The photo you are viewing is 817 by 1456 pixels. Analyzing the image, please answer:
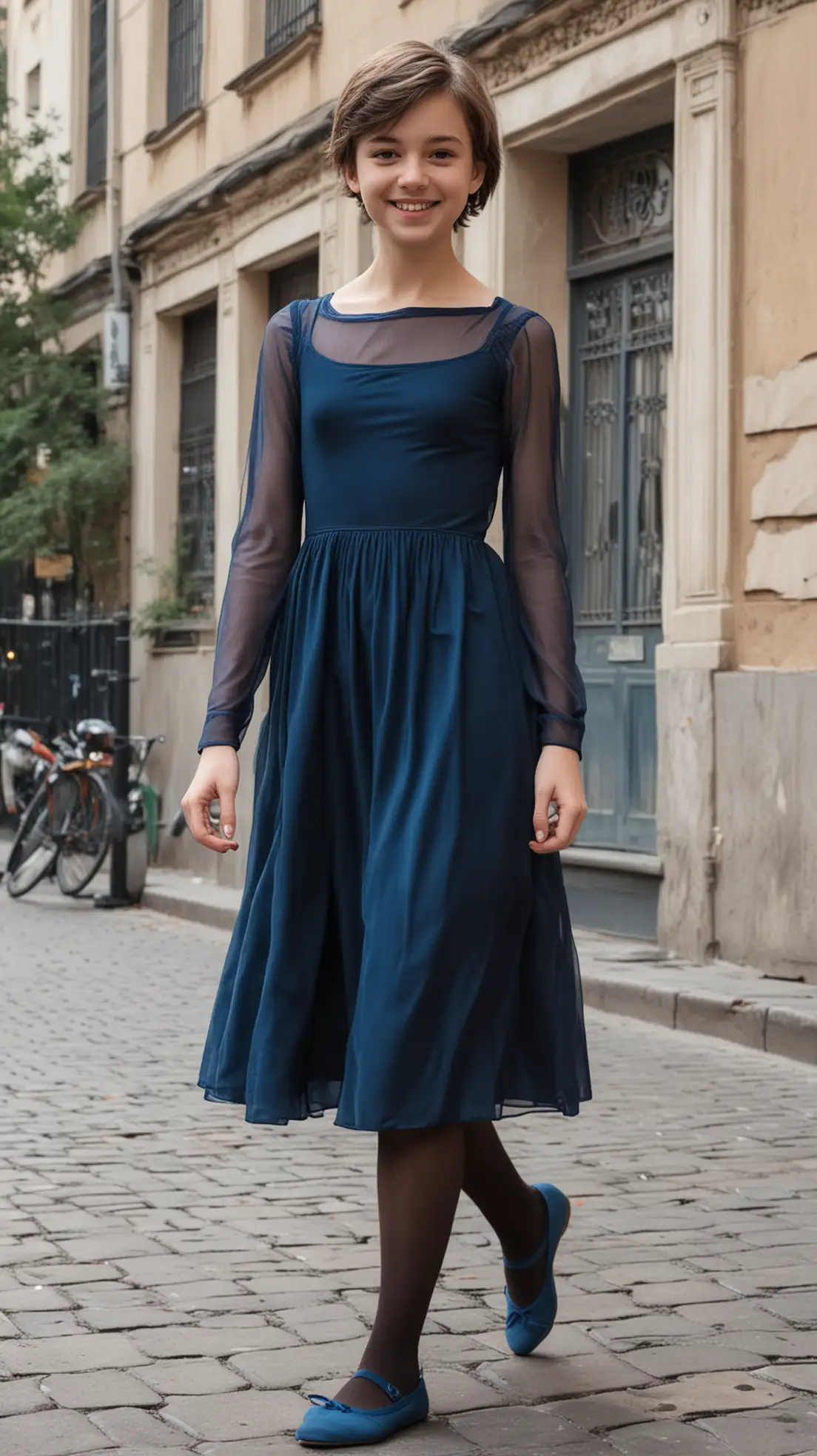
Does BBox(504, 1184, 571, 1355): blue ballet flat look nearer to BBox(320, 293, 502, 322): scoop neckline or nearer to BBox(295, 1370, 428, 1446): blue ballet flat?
BBox(295, 1370, 428, 1446): blue ballet flat

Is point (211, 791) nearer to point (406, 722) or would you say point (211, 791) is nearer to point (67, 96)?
point (406, 722)

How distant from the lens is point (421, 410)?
3.39 meters

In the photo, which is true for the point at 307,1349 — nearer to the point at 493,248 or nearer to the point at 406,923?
the point at 406,923

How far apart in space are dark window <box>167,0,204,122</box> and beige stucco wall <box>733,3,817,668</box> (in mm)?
8181

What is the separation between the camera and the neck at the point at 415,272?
11.4 ft

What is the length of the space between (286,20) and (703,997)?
30.8ft

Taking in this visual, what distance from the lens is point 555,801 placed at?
3.39 meters

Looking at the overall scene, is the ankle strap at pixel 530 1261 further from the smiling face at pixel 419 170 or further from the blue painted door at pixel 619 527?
the blue painted door at pixel 619 527

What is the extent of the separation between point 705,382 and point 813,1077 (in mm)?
3605

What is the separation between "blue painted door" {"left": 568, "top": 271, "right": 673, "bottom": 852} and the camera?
11266 millimetres

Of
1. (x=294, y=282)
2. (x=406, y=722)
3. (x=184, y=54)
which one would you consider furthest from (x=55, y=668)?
(x=406, y=722)

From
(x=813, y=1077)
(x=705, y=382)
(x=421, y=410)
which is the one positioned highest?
(x=705, y=382)

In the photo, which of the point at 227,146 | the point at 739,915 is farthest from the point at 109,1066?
the point at 227,146

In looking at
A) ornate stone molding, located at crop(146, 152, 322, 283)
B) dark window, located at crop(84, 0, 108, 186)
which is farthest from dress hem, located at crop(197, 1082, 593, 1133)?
dark window, located at crop(84, 0, 108, 186)
